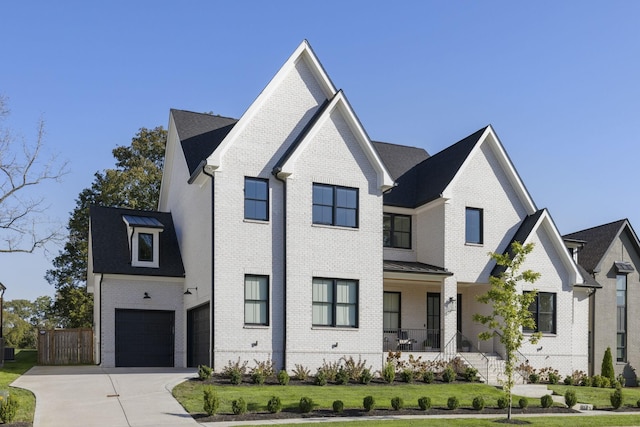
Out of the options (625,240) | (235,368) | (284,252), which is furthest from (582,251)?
(235,368)

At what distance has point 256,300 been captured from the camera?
2491 centimetres

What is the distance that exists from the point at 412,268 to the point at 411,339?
3400mm

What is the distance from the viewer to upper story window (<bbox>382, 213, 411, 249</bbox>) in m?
31.1

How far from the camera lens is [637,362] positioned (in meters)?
35.6

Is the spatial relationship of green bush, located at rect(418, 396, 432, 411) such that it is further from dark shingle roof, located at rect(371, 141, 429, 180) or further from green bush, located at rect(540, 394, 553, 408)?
dark shingle roof, located at rect(371, 141, 429, 180)

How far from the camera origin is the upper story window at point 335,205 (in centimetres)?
2616

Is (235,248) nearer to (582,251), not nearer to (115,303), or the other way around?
(115,303)

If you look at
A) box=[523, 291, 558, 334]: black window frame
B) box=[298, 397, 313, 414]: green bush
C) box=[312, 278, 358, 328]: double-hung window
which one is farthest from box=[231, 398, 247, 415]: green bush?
box=[523, 291, 558, 334]: black window frame

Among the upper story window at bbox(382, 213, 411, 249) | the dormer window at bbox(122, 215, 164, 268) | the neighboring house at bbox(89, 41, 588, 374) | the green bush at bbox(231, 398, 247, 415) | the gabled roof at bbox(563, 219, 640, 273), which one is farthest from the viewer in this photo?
the gabled roof at bbox(563, 219, 640, 273)

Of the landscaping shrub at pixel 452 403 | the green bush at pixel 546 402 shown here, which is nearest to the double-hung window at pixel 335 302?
the landscaping shrub at pixel 452 403

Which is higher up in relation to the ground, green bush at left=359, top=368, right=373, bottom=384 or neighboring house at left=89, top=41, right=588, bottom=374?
neighboring house at left=89, top=41, right=588, bottom=374

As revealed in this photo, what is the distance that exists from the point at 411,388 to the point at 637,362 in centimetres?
1720

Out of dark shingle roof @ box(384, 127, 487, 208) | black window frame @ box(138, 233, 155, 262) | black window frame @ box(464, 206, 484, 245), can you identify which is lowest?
black window frame @ box(138, 233, 155, 262)

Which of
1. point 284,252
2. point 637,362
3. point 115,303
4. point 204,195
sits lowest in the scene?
point 637,362
